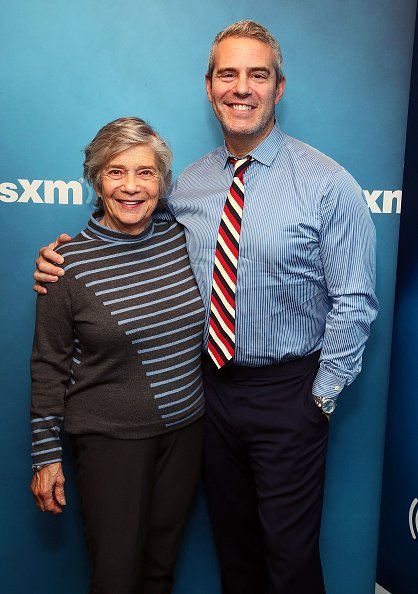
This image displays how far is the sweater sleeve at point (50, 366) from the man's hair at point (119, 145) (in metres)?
0.33

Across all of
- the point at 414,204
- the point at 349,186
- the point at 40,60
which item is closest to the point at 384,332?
the point at 414,204

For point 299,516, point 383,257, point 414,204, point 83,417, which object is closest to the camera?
point 83,417

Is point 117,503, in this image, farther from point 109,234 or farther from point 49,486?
point 109,234

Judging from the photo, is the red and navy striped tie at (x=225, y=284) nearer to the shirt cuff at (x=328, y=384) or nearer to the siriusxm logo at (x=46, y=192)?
the shirt cuff at (x=328, y=384)

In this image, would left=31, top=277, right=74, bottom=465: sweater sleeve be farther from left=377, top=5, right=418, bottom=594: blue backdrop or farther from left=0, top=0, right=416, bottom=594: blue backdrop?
left=377, top=5, right=418, bottom=594: blue backdrop

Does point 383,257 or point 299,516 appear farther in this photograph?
point 383,257

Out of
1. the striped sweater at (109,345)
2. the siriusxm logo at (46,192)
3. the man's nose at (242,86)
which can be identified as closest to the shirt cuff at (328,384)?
the striped sweater at (109,345)

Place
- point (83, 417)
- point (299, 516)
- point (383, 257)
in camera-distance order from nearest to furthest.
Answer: point (83, 417) < point (299, 516) < point (383, 257)

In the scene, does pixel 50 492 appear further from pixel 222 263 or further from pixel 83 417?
pixel 222 263

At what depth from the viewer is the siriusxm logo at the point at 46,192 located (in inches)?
86.7

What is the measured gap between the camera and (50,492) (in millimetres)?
1846

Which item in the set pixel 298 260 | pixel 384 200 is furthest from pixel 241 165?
pixel 384 200

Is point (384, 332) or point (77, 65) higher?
point (77, 65)

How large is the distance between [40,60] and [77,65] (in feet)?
0.39
